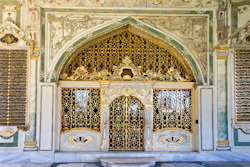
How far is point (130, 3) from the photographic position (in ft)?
23.6

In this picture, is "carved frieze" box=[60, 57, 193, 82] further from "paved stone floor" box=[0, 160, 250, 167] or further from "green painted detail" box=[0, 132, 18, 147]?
"paved stone floor" box=[0, 160, 250, 167]

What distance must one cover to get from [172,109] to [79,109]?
96.2 inches

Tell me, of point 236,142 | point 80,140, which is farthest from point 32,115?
point 236,142

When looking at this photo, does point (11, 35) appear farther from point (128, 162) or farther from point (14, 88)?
point (128, 162)

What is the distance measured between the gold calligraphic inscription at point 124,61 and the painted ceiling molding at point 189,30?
54 centimetres

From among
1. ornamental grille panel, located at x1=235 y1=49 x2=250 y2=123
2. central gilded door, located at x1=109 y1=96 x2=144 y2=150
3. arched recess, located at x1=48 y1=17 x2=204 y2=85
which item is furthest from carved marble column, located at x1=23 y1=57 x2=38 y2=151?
ornamental grille panel, located at x1=235 y1=49 x2=250 y2=123

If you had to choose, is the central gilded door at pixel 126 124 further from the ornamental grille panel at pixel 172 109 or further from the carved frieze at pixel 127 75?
the carved frieze at pixel 127 75

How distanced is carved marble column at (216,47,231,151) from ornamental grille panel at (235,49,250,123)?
292 mm

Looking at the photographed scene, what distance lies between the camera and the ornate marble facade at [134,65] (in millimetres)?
6984

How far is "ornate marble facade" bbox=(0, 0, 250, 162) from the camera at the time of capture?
6.98m

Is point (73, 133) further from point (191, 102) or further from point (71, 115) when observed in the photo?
point (191, 102)

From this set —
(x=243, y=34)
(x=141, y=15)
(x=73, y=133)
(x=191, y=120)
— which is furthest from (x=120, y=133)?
(x=243, y=34)

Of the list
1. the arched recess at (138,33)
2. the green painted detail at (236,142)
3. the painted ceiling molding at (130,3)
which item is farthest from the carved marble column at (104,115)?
the green painted detail at (236,142)

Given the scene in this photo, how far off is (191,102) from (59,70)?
3535 mm
